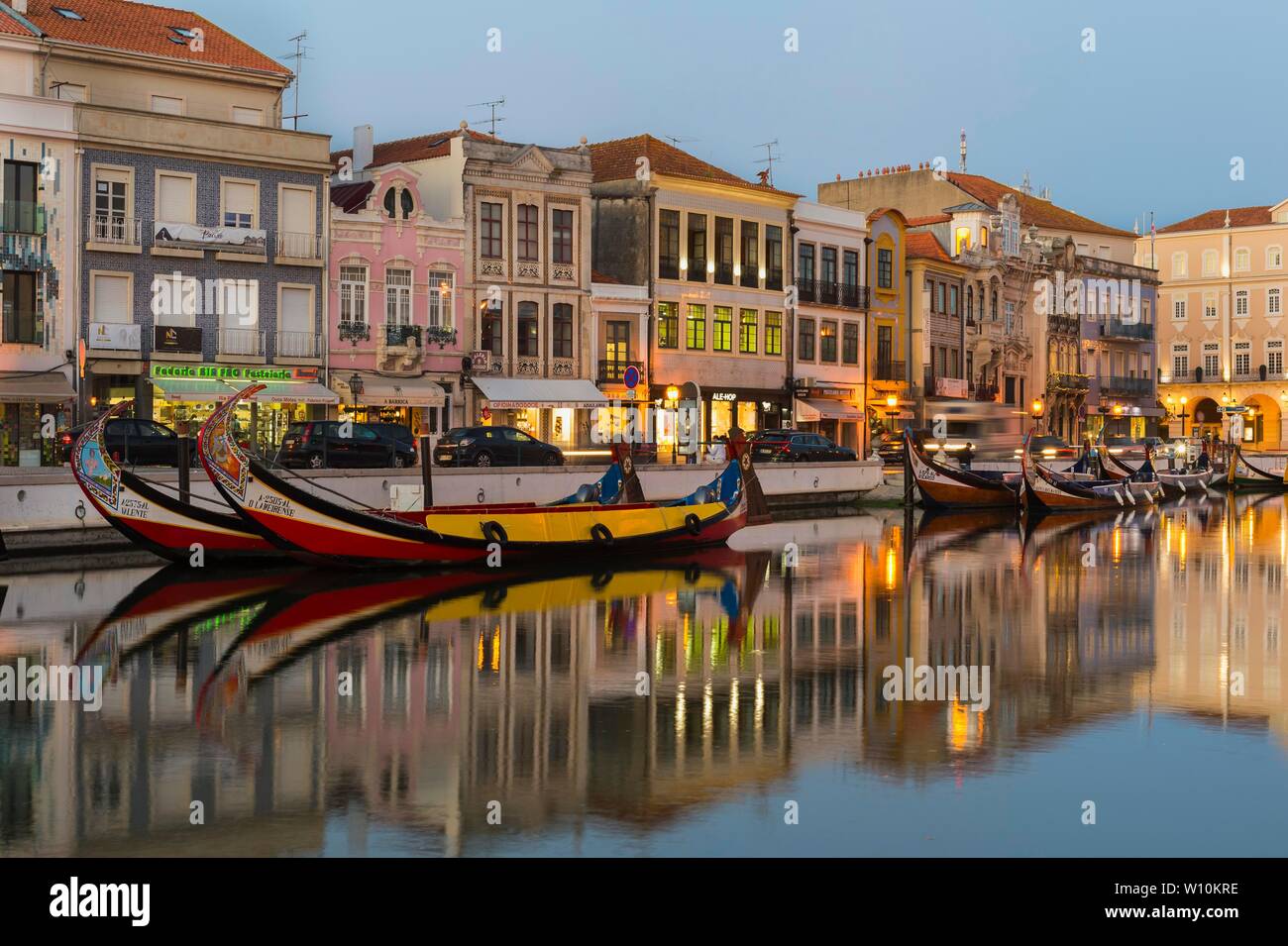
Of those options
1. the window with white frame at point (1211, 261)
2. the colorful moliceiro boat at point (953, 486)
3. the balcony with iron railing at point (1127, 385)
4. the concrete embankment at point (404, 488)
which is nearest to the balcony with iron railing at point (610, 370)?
the concrete embankment at point (404, 488)

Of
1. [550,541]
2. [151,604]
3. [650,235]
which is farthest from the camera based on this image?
[650,235]

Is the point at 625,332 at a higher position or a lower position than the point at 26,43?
lower

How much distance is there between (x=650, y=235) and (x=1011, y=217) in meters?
29.6

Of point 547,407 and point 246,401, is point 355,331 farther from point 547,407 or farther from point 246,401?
point 547,407

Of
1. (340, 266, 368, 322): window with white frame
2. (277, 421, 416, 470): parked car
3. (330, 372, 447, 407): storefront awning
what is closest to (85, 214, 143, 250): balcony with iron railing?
(340, 266, 368, 322): window with white frame

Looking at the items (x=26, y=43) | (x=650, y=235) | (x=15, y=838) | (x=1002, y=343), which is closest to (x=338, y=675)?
(x=15, y=838)

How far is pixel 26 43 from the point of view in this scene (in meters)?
43.1

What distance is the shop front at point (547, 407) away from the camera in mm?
50844

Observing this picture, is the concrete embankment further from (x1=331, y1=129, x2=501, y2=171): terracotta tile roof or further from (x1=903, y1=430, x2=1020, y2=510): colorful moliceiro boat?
(x1=331, y1=129, x2=501, y2=171): terracotta tile roof

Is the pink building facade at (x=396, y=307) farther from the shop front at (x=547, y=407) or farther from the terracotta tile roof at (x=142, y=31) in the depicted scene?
the terracotta tile roof at (x=142, y=31)

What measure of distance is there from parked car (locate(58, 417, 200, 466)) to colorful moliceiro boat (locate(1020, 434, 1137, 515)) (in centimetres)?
2338

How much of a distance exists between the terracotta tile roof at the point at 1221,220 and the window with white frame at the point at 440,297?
65742 millimetres
